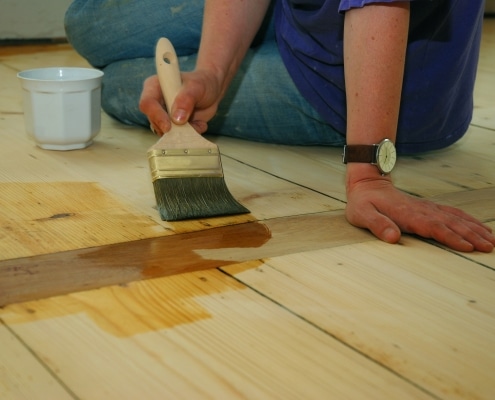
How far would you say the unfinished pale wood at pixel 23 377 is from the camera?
0.73 m

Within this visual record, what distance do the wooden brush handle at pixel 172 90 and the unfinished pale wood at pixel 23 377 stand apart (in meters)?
0.48

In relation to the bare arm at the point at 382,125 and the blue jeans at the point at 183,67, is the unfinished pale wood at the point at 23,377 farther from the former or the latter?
the blue jeans at the point at 183,67

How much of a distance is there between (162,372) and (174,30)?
1125 millimetres

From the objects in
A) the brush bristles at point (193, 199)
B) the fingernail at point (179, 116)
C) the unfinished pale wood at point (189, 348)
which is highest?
the fingernail at point (179, 116)

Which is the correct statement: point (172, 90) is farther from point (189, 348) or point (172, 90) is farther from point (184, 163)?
point (189, 348)

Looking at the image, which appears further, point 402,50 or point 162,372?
point 402,50

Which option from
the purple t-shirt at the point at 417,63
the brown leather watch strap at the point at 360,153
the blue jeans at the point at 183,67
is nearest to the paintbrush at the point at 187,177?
the brown leather watch strap at the point at 360,153

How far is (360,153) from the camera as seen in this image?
47.0 inches

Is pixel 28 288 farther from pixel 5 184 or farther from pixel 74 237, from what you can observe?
pixel 5 184

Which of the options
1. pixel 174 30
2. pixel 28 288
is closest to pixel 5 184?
pixel 28 288

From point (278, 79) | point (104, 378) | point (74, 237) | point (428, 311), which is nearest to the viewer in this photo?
point (104, 378)

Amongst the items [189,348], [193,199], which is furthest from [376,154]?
[189,348]

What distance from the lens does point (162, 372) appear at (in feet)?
2.54

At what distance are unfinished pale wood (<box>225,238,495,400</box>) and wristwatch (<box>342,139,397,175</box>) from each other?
125 millimetres
